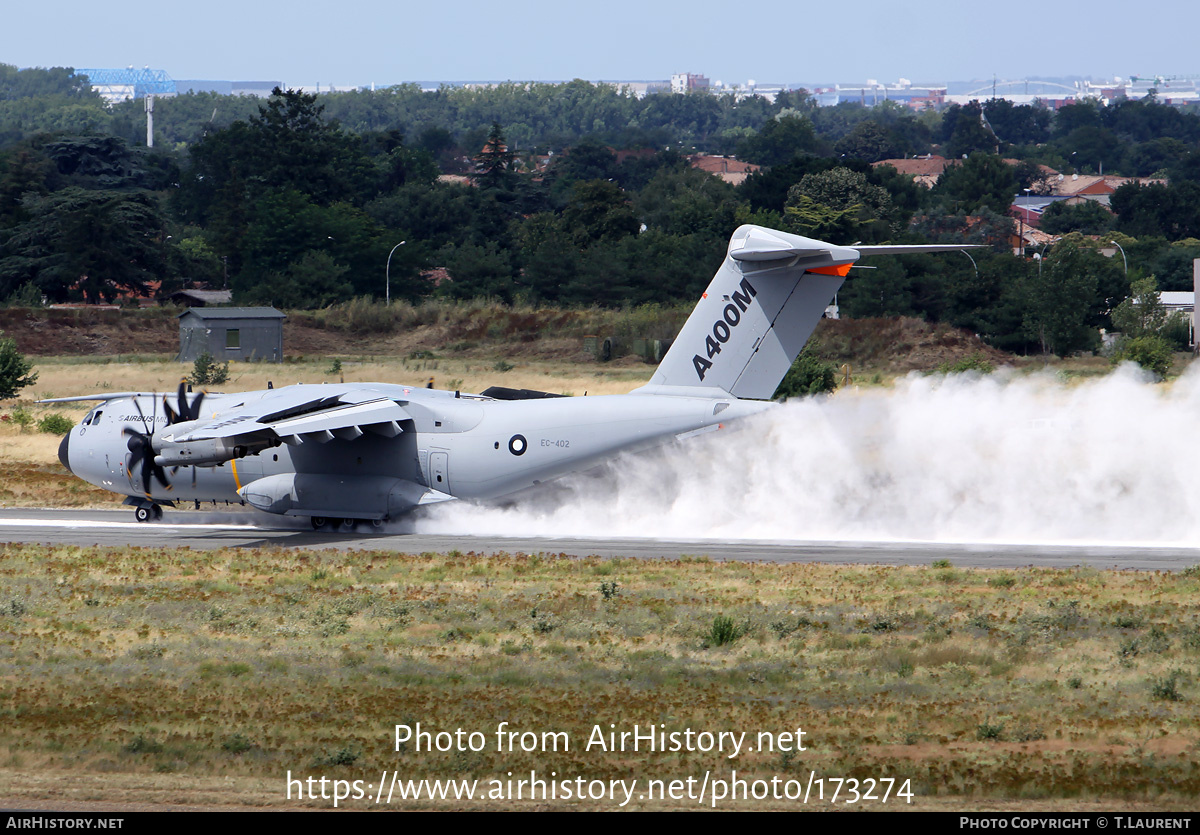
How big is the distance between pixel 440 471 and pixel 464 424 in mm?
1299

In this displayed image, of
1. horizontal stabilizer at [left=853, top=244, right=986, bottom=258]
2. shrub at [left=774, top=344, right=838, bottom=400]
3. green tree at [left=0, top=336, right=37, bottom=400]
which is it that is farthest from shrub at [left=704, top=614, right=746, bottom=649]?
green tree at [left=0, top=336, right=37, bottom=400]

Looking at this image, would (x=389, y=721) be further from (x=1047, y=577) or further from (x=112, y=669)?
(x=1047, y=577)

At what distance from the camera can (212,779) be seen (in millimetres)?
13492

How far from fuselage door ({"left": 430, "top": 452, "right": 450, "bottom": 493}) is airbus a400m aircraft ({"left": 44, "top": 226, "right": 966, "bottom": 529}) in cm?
3

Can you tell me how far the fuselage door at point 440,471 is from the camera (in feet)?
102

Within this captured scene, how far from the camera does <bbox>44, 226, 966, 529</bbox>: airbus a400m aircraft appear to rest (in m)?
29.6

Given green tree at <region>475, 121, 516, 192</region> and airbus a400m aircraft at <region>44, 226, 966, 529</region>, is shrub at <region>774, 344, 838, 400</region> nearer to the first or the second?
airbus a400m aircraft at <region>44, 226, 966, 529</region>

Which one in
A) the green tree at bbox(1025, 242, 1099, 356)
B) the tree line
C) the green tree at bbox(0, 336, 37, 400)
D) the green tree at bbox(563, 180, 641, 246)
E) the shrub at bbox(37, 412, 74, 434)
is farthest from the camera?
the green tree at bbox(563, 180, 641, 246)

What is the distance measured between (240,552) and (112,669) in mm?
10655

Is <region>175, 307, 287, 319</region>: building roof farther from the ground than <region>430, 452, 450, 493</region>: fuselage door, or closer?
closer

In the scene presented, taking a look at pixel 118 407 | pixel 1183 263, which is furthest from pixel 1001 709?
pixel 1183 263

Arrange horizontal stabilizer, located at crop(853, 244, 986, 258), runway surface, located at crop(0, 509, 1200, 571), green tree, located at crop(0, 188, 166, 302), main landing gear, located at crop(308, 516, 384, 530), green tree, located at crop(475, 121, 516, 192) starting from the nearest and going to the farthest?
horizontal stabilizer, located at crop(853, 244, 986, 258) < runway surface, located at crop(0, 509, 1200, 571) < main landing gear, located at crop(308, 516, 384, 530) < green tree, located at crop(0, 188, 166, 302) < green tree, located at crop(475, 121, 516, 192)

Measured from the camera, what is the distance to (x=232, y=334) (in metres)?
79.8

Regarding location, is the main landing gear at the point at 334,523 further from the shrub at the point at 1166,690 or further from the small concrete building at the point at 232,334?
the small concrete building at the point at 232,334
